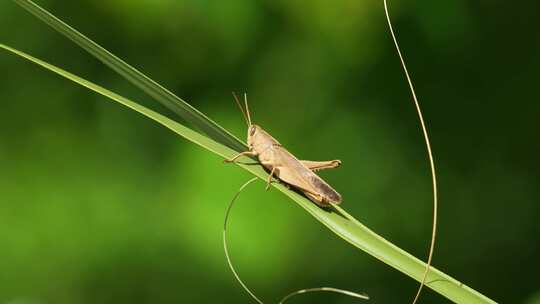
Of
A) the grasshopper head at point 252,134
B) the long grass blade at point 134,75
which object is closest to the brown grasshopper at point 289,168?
the grasshopper head at point 252,134

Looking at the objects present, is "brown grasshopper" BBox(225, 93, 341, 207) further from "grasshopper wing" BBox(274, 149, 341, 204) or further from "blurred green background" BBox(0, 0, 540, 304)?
"blurred green background" BBox(0, 0, 540, 304)

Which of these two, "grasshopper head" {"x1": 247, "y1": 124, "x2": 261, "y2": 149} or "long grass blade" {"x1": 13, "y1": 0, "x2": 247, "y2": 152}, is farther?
"grasshopper head" {"x1": 247, "y1": 124, "x2": 261, "y2": 149}

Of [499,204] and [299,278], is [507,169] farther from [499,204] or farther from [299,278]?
[299,278]

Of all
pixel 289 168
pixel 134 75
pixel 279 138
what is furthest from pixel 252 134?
pixel 279 138

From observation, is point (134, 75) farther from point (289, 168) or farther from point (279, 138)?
point (279, 138)

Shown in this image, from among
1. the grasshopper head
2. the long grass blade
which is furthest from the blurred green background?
the long grass blade

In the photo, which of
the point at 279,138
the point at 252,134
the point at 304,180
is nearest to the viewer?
the point at 304,180
